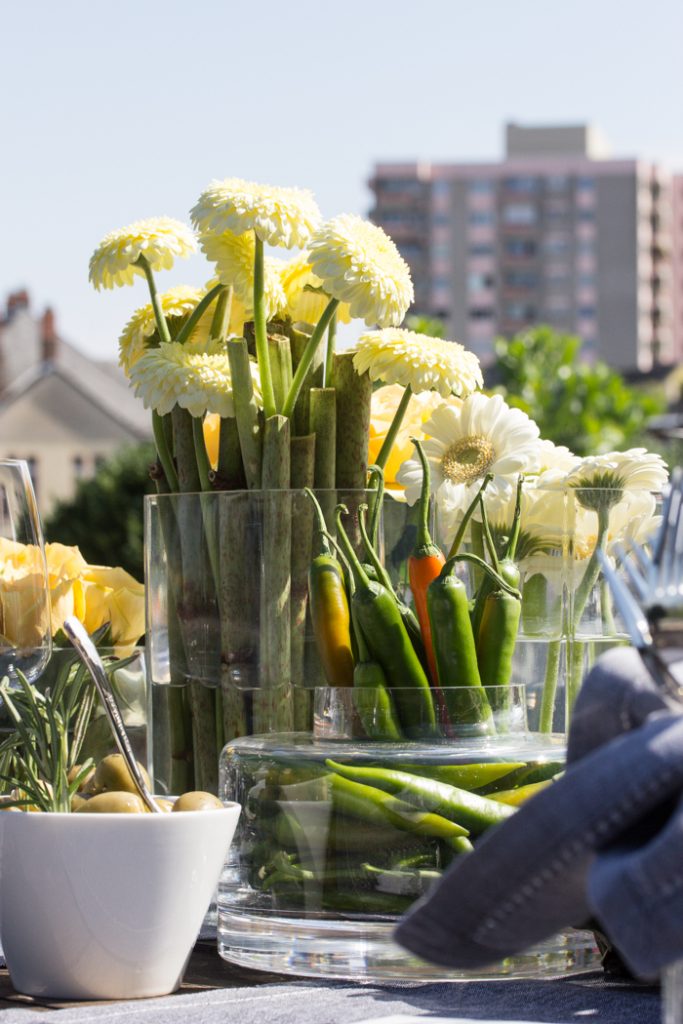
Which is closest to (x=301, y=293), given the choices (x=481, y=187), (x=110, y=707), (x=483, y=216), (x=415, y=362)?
(x=415, y=362)

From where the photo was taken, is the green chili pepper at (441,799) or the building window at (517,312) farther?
the building window at (517,312)

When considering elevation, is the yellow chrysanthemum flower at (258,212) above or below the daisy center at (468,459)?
above

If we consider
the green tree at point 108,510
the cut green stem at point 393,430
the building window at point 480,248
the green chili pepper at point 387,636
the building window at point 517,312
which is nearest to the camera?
the green chili pepper at point 387,636

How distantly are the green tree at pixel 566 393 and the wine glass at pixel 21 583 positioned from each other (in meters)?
17.5

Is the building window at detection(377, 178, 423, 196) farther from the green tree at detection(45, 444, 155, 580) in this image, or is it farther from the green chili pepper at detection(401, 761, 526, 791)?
the green chili pepper at detection(401, 761, 526, 791)

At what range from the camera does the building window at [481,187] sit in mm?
52125

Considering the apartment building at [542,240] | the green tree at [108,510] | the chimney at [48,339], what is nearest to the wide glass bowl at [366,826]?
the green tree at [108,510]

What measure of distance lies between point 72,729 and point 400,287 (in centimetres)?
38

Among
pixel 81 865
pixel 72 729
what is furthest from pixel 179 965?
pixel 72 729

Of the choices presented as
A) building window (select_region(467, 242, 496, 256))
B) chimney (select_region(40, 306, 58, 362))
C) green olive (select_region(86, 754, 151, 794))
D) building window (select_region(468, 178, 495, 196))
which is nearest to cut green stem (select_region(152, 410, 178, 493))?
green olive (select_region(86, 754, 151, 794))

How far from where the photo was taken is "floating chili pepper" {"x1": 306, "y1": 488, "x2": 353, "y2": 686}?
89cm

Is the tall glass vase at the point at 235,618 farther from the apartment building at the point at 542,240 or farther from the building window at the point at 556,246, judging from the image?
the building window at the point at 556,246

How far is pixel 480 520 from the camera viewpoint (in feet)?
3.22

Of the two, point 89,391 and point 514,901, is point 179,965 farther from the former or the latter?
point 89,391
